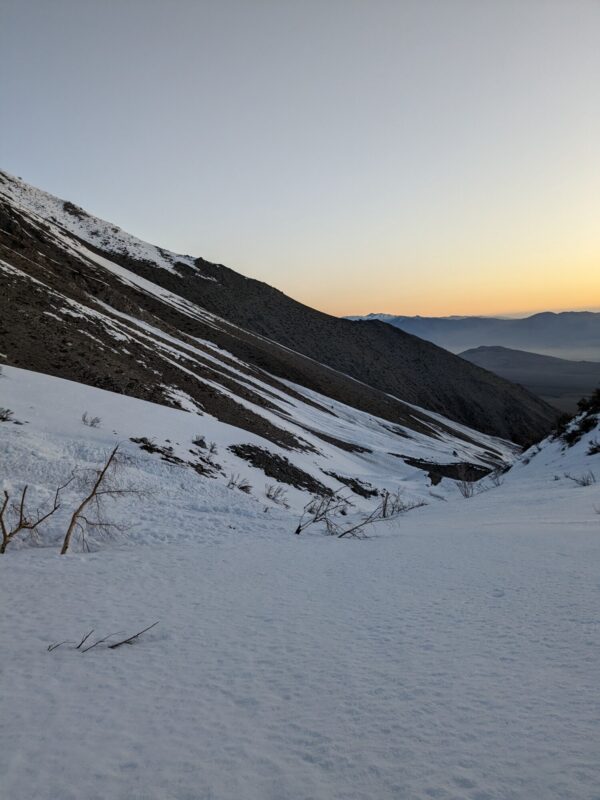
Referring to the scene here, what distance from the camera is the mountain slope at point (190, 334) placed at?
17469 mm

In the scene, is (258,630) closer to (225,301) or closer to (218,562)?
(218,562)

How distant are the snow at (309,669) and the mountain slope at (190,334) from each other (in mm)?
11706

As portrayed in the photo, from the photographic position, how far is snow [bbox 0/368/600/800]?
81.7 inches

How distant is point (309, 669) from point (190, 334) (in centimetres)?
3517

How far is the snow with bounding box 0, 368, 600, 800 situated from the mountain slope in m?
11.7

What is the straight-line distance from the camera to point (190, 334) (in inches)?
1443

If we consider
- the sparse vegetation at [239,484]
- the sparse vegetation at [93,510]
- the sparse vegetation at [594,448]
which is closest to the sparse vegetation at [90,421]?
the sparse vegetation at [93,510]

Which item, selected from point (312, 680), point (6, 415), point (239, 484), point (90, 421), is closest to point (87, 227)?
point (90, 421)

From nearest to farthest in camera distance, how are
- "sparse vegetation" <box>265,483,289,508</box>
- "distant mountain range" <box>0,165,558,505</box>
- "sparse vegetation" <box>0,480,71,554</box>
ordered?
"sparse vegetation" <box>0,480,71,554</box>
"sparse vegetation" <box>265,483,289,508</box>
"distant mountain range" <box>0,165,558,505</box>

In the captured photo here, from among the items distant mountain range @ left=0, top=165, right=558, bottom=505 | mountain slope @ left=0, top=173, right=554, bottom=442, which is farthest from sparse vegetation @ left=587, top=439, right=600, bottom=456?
mountain slope @ left=0, top=173, right=554, bottom=442

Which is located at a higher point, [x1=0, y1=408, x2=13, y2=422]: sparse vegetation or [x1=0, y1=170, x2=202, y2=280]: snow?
[x1=0, y1=170, x2=202, y2=280]: snow

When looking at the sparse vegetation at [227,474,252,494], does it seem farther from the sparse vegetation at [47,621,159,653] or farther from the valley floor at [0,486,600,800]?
the sparse vegetation at [47,621,159,653]

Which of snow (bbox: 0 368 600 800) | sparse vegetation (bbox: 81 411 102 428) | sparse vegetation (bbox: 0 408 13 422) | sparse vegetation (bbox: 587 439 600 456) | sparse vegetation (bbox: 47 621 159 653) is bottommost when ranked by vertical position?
sparse vegetation (bbox: 0 408 13 422)

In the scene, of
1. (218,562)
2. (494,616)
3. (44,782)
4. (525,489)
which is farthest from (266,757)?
(525,489)
